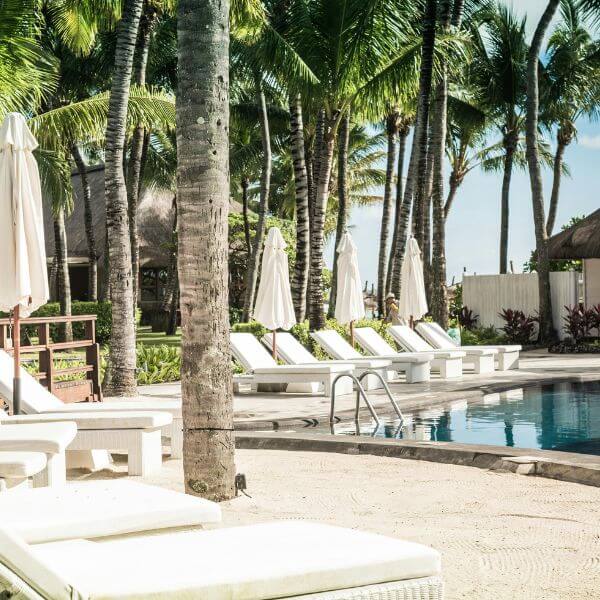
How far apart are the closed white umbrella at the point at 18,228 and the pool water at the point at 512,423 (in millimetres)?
3447

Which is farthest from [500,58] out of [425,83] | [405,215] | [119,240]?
[119,240]

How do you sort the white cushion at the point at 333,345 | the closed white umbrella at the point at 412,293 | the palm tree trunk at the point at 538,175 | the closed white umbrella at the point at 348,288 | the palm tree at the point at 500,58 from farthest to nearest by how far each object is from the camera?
1. the palm tree at the point at 500,58
2. the palm tree trunk at the point at 538,175
3. the closed white umbrella at the point at 412,293
4. the closed white umbrella at the point at 348,288
5. the white cushion at the point at 333,345

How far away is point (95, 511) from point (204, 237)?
235 cm

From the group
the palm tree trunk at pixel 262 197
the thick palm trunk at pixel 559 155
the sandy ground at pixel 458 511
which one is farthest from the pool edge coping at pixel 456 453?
the thick palm trunk at pixel 559 155

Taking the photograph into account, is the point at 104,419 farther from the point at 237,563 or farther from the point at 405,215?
the point at 405,215

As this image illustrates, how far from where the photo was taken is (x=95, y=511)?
3705 mm

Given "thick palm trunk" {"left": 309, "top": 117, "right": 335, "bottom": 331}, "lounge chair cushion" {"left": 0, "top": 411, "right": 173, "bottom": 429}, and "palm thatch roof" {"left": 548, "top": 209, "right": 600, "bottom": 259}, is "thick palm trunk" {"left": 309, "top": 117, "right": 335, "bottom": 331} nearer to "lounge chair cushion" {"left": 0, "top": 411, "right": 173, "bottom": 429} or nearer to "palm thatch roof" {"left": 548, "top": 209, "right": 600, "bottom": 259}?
"palm thatch roof" {"left": 548, "top": 209, "right": 600, "bottom": 259}

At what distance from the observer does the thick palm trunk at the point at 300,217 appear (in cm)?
2003

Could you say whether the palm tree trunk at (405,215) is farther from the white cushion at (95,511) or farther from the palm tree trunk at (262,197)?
the white cushion at (95,511)

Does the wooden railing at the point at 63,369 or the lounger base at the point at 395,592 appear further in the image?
the wooden railing at the point at 63,369

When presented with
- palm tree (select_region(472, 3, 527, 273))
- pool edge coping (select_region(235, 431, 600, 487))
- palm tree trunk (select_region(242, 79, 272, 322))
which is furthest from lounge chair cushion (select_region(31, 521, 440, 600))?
palm tree (select_region(472, 3, 527, 273))

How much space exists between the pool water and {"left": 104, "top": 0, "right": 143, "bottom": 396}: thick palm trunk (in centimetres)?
359

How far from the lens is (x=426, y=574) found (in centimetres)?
302

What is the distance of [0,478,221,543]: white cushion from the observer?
3.50 metres
